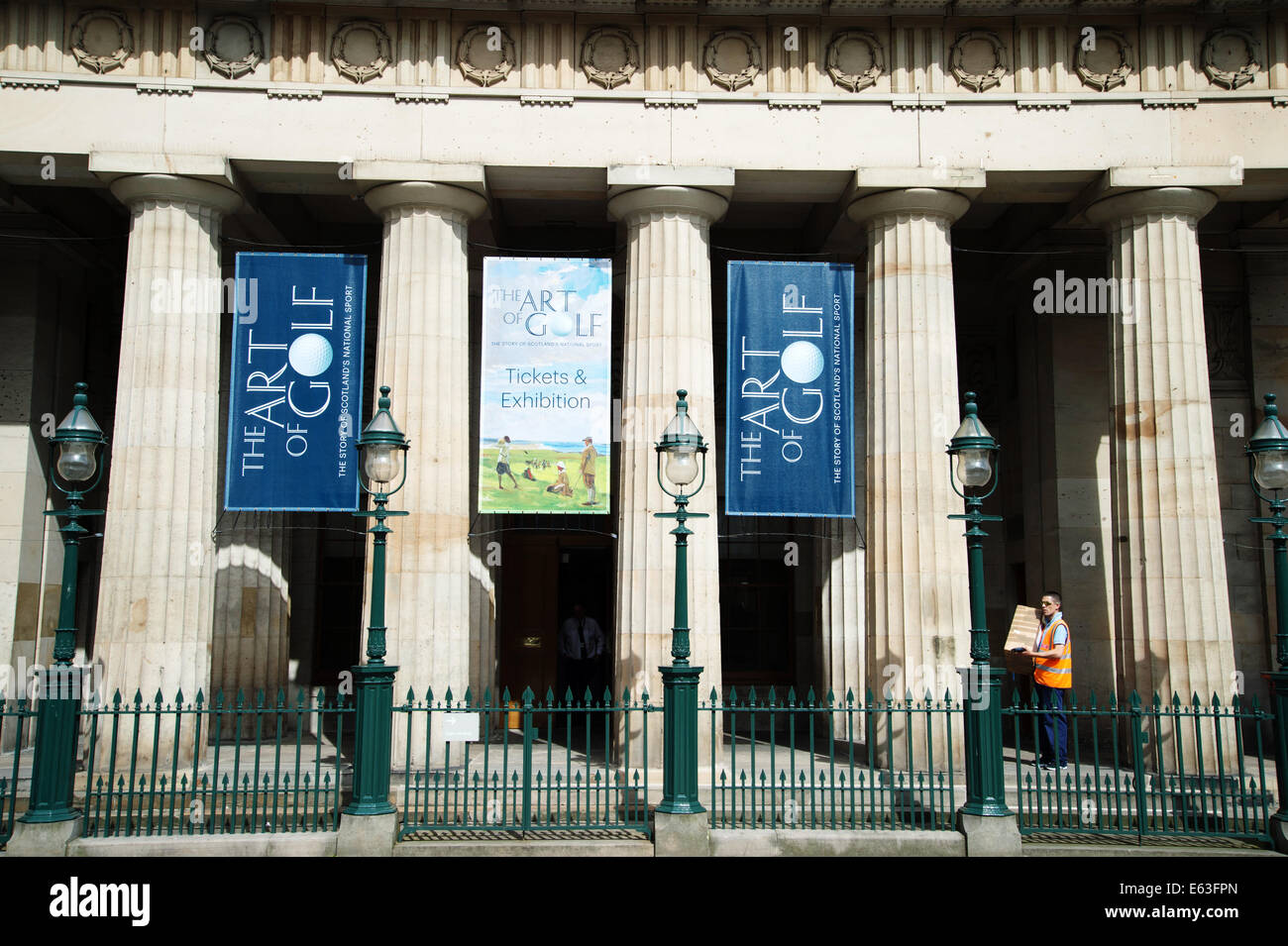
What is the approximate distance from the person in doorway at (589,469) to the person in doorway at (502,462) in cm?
91

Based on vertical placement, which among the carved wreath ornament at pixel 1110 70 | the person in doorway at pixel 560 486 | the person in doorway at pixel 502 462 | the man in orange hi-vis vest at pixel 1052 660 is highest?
the carved wreath ornament at pixel 1110 70

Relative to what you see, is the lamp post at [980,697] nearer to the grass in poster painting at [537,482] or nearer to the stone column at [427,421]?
the grass in poster painting at [537,482]

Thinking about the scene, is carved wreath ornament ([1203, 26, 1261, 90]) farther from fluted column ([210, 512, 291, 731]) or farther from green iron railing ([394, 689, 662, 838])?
fluted column ([210, 512, 291, 731])

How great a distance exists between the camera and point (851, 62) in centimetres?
1532

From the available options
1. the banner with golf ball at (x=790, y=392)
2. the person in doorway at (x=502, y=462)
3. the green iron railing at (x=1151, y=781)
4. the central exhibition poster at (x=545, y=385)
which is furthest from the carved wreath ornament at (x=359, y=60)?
the green iron railing at (x=1151, y=781)

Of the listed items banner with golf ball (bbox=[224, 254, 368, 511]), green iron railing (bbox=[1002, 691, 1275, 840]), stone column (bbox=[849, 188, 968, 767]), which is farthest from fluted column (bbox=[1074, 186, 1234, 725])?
banner with golf ball (bbox=[224, 254, 368, 511])

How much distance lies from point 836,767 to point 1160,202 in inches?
348

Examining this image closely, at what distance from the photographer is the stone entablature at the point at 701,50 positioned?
14.9 meters

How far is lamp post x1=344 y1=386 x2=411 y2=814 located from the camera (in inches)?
399

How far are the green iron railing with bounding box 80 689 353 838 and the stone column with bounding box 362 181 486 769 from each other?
1.40 m

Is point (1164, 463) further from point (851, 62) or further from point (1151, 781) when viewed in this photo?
point (851, 62)

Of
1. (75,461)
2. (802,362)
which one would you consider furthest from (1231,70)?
(75,461)
